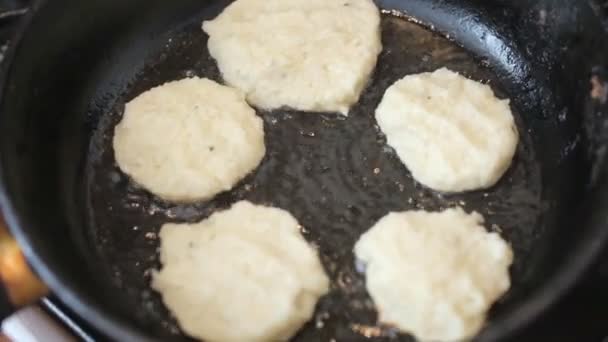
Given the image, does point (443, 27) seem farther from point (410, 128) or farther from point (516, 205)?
point (516, 205)

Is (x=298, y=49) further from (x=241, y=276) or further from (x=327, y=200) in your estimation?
(x=241, y=276)

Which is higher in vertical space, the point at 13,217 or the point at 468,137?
the point at 13,217

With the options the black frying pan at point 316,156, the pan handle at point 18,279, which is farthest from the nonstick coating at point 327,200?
the pan handle at point 18,279

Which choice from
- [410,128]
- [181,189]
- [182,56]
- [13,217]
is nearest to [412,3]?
[410,128]

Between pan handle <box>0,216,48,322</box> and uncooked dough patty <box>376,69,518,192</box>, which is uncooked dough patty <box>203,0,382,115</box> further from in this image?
pan handle <box>0,216,48,322</box>

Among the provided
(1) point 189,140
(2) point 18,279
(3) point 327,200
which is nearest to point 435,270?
(3) point 327,200
